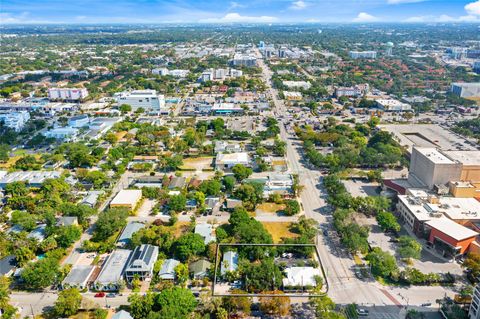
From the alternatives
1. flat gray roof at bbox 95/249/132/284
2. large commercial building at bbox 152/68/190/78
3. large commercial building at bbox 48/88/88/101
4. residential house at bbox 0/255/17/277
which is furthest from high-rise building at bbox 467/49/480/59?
residential house at bbox 0/255/17/277

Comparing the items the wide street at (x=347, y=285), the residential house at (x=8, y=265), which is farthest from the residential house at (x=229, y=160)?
the residential house at (x=8, y=265)

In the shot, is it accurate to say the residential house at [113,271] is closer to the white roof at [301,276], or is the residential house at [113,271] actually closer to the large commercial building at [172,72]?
the white roof at [301,276]

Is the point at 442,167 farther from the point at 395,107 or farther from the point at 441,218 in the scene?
the point at 395,107

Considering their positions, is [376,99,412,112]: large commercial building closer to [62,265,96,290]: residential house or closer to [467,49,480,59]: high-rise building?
[62,265,96,290]: residential house

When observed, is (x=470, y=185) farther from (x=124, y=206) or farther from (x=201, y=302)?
(x=124, y=206)

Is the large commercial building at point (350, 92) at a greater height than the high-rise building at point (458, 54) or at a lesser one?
lesser

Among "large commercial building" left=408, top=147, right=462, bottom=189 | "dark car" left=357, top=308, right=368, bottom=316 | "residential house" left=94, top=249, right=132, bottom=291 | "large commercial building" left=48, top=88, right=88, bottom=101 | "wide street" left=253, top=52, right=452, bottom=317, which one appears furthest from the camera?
"large commercial building" left=48, top=88, right=88, bottom=101
